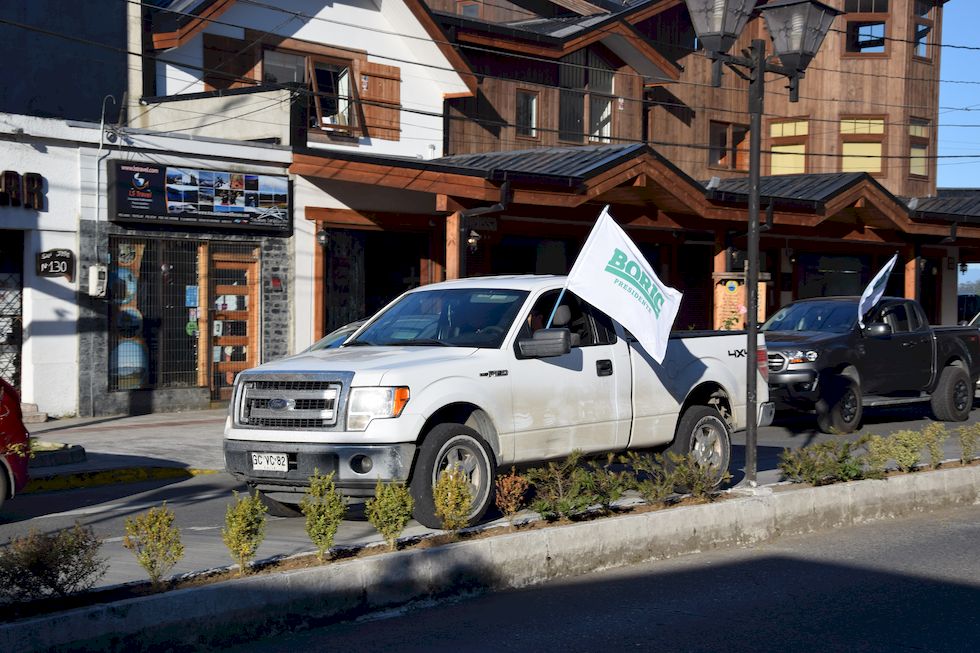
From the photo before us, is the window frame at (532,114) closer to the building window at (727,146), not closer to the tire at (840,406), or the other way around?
the building window at (727,146)

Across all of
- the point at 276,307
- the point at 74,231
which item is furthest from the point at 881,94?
the point at 74,231

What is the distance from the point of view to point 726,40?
1120cm

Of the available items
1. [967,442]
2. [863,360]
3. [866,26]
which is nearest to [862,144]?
[866,26]

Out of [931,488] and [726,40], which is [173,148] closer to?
[726,40]

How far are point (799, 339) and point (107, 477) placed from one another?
9631 mm

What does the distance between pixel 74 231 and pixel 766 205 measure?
14.5 meters

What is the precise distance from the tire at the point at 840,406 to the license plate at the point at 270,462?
1002cm

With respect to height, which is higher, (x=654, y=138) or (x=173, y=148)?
(x=654, y=138)

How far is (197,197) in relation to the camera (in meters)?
19.9

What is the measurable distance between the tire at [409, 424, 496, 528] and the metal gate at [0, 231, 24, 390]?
11.6 metres

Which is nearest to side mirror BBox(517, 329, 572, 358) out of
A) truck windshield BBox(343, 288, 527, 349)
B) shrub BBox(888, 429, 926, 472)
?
truck windshield BBox(343, 288, 527, 349)

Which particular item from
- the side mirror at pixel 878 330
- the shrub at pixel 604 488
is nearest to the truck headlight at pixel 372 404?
the shrub at pixel 604 488

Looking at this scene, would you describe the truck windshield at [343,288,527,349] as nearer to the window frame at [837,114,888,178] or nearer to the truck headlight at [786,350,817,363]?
the truck headlight at [786,350,817,363]

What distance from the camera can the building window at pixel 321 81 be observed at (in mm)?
24438
